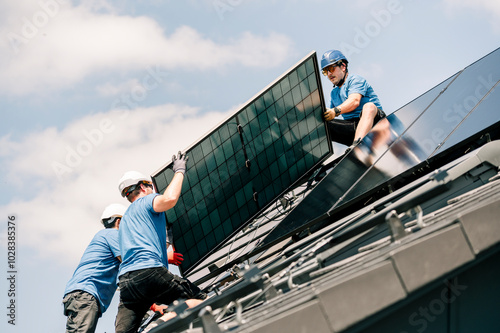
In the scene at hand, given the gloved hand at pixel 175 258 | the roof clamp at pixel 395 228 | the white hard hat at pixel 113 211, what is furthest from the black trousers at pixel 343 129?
the roof clamp at pixel 395 228

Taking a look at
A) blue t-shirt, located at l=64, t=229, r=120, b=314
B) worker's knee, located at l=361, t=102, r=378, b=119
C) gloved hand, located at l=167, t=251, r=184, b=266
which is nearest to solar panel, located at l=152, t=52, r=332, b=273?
gloved hand, located at l=167, t=251, r=184, b=266

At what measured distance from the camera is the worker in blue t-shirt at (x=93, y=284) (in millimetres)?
6688

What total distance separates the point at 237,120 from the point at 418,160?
3115 millimetres

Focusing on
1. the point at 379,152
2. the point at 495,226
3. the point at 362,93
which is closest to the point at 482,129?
the point at 379,152

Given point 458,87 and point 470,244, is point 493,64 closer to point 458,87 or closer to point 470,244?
point 458,87

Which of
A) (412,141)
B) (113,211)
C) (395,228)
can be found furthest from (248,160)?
(395,228)

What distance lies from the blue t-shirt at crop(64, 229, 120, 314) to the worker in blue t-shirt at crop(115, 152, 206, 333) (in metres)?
0.58

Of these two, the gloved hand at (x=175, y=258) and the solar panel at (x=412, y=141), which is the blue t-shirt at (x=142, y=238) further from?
the gloved hand at (x=175, y=258)

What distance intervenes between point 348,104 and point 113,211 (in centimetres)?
400

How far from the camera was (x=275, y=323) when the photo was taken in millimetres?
3328

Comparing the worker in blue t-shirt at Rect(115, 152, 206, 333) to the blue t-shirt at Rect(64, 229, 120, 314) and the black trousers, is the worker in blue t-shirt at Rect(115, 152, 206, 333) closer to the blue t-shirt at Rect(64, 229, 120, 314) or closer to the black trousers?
the blue t-shirt at Rect(64, 229, 120, 314)

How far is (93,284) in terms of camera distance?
22.8 ft

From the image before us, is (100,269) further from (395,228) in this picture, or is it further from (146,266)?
(395,228)

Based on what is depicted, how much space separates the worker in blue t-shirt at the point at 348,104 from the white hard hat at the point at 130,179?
3.40 m
